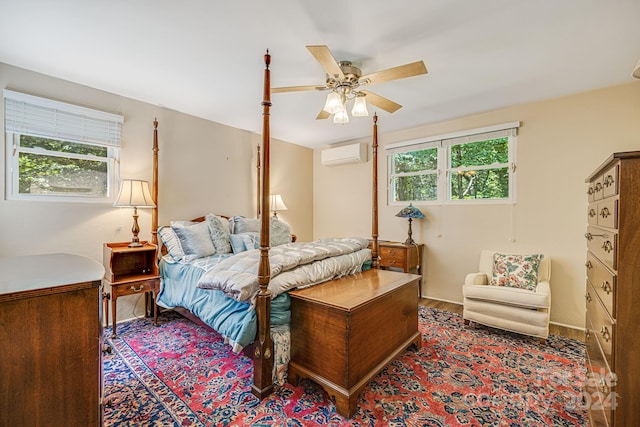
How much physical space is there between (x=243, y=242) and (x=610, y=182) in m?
3.08

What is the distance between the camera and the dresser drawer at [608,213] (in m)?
1.20

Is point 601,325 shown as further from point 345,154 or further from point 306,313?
point 345,154

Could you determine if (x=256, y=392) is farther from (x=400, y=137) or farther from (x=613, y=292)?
(x=400, y=137)

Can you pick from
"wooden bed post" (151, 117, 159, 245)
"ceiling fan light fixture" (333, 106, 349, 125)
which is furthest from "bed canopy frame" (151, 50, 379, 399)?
"wooden bed post" (151, 117, 159, 245)

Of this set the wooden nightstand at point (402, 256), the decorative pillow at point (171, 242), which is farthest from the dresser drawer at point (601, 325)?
the decorative pillow at point (171, 242)

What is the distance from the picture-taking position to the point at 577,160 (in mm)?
3047

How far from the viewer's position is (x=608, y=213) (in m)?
1.30

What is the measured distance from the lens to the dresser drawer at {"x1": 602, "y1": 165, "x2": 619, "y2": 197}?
119 centimetres

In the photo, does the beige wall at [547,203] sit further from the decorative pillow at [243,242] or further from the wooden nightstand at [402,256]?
the decorative pillow at [243,242]

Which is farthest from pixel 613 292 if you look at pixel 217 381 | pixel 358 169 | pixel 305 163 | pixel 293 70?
pixel 305 163

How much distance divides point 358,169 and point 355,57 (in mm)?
2664

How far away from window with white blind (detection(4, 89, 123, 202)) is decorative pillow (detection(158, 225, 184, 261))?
64 cm

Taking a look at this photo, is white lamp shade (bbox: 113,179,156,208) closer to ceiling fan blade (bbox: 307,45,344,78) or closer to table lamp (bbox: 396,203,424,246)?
ceiling fan blade (bbox: 307,45,344,78)

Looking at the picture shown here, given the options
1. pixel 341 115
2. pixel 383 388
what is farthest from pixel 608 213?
pixel 341 115
